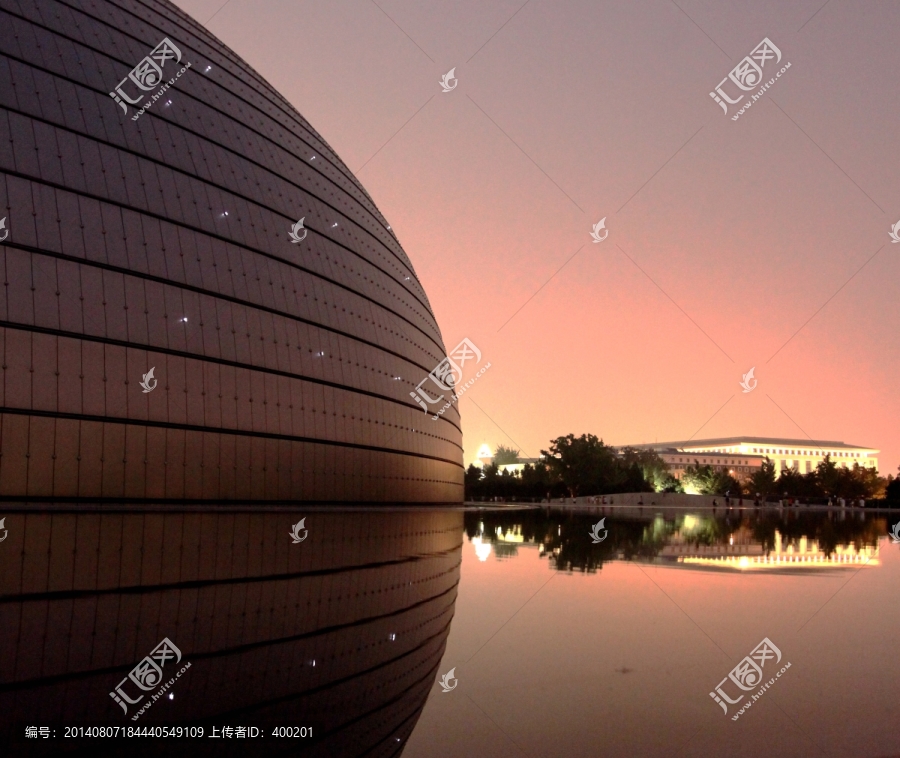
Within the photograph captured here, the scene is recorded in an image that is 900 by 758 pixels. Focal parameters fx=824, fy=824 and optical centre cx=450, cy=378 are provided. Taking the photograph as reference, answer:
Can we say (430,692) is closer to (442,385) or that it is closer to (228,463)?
Answer: (228,463)

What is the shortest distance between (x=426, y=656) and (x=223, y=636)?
5.44 feet

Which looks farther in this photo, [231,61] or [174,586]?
[231,61]

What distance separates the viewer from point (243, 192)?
28.1 m

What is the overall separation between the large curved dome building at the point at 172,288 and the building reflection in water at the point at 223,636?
7029 millimetres

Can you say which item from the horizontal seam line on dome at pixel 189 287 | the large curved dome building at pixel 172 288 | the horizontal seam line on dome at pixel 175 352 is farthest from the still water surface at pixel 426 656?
the horizontal seam line on dome at pixel 189 287

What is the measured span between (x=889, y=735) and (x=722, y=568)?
33.1ft

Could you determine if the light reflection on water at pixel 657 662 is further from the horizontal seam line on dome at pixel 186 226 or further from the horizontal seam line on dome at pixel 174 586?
the horizontal seam line on dome at pixel 186 226

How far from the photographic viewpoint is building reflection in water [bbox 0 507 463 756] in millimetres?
4477

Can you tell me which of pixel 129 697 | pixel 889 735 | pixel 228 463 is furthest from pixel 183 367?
pixel 889 735

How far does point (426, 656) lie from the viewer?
634 cm

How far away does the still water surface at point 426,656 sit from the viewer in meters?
4.33

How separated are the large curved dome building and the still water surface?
27.2 feet

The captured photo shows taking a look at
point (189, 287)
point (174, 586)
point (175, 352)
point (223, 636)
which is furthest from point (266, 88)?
point (223, 636)

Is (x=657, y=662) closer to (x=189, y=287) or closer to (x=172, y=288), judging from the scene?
(x=172, y=288)
